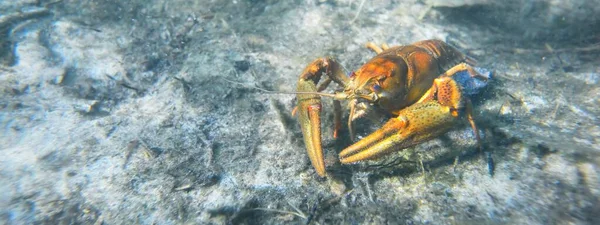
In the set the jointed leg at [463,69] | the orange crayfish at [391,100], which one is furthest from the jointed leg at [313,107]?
the jointed leg at [463,69]

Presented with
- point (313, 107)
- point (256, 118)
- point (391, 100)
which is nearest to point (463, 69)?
point (391, 100)

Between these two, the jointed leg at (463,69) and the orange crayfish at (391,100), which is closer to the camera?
the orange crayfish at (391,100)

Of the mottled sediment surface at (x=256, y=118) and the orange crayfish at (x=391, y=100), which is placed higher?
the orange crayfish at (x=391, y=100)

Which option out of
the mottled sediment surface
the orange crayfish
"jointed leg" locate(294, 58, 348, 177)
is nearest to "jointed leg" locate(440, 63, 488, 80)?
the orange crayfish

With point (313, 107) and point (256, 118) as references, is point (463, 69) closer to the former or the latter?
point (313, 107)

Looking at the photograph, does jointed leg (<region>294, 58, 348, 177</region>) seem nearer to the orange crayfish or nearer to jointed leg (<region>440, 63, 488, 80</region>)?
the orange crayfish

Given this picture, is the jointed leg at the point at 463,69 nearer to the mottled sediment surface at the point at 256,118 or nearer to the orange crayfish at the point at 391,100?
the orange crayfish at the point at 391,100
